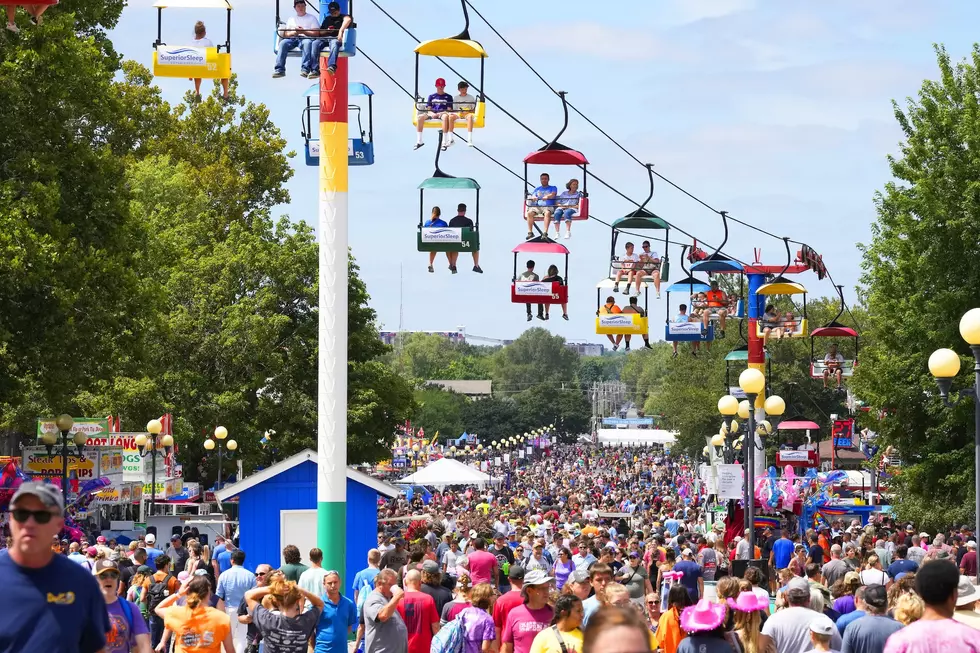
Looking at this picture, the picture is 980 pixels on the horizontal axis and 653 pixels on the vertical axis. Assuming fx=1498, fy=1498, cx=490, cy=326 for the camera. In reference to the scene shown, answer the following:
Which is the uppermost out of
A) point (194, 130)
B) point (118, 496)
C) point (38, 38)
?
point (194, 130)

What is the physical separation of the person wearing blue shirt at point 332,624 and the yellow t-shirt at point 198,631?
180 centimetres

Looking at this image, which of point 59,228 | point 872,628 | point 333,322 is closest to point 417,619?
point 872,628

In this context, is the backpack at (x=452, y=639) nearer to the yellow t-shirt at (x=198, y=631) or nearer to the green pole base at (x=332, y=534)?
the yellow t-shirt at (x=198, y=631)

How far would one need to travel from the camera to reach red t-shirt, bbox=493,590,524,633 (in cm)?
1252

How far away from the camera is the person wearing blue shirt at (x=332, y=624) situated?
13031mm

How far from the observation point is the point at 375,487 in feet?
75.6

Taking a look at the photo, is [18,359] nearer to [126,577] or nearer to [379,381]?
[126,577]

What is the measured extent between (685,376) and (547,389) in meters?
90.9

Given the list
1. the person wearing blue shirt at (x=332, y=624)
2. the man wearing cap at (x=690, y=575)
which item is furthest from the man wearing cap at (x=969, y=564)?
the person wearing blue shirt at (x=332, y=624)

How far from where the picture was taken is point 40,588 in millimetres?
5754

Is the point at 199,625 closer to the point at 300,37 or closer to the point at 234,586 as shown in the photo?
the point at 234,586

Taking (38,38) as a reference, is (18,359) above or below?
below

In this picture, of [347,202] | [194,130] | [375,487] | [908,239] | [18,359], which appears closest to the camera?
[347,202]

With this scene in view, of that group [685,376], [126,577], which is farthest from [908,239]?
[685,376]
